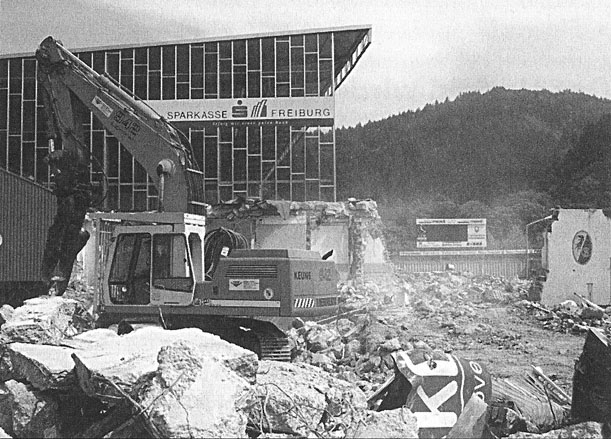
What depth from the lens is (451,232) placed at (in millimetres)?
31469

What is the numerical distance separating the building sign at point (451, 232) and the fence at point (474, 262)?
4.69 meters

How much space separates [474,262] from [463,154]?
1192cm

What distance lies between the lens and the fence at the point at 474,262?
25.0 meters

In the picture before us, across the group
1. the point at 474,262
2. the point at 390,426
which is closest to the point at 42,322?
the point at 390,426

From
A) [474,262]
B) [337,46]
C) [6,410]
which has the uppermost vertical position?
[337,46]

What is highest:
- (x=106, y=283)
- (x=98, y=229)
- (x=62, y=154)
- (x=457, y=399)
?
(x=62, y=154)

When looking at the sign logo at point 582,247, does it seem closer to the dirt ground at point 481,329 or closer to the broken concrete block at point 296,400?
the dirt ground at point 481,329

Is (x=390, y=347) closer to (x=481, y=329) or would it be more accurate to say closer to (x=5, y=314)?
(x=5, y=314)

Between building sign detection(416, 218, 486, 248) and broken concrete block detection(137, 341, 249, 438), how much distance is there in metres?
26.8

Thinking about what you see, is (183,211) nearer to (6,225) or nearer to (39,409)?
(39,409)

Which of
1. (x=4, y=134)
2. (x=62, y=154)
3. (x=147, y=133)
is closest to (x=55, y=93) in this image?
(x=62, y=154)

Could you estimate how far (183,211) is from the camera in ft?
24.4

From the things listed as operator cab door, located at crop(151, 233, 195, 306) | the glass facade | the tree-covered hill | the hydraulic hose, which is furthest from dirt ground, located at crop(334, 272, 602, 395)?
the tree-covered hill

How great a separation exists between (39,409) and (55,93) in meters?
4.99
